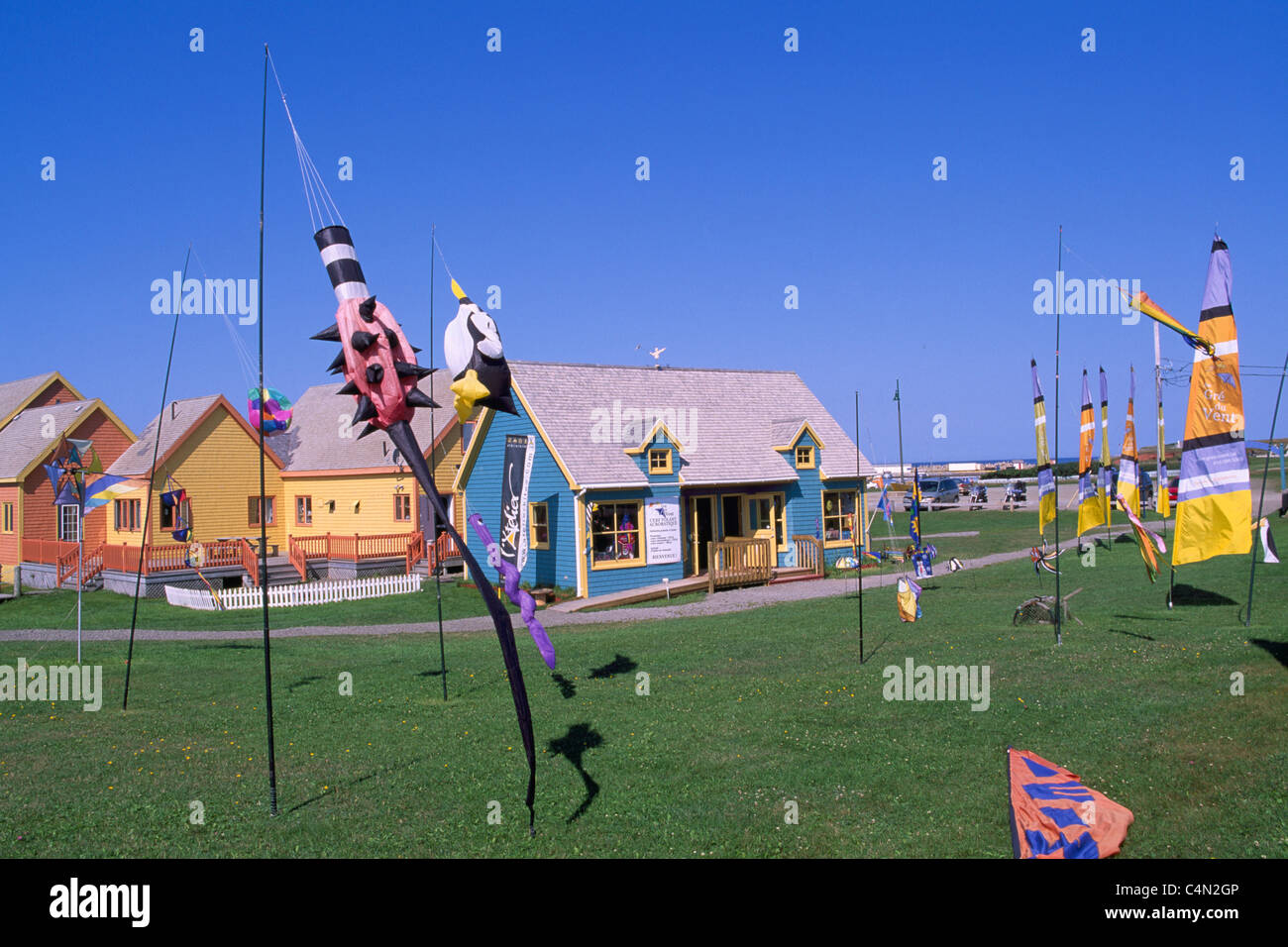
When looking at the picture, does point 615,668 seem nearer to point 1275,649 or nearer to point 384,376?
point 384,376

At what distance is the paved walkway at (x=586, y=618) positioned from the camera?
20766mm

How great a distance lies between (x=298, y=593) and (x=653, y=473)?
439 inches

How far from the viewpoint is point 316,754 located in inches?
397

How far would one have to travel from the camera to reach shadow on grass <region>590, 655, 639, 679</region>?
555 inches

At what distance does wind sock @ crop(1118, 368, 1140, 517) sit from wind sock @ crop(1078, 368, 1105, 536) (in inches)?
27.0

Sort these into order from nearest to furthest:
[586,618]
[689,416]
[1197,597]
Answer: [1197,597], [586,618], [689,416]

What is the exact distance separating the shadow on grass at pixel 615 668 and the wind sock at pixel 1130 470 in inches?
432

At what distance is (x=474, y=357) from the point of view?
7215mm

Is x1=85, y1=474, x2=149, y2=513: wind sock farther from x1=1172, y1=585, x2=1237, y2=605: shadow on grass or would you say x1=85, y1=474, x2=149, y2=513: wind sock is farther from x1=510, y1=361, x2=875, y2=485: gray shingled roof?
x1=1172, y1=585, x2=1237, y2=605: shadow on grass

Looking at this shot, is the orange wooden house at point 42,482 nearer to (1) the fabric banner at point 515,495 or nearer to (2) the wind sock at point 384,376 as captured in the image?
(1) the fabric banner at point 515,495

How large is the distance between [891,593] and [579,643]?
9.47m

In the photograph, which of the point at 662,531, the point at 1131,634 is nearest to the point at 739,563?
the point at 662,531

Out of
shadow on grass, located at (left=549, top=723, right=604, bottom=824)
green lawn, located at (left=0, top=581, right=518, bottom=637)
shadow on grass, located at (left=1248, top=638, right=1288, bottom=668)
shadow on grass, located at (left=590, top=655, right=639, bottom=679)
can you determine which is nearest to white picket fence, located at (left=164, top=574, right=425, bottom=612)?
green lawn, located at (left=0, top=581, right=518, bottom=637)
